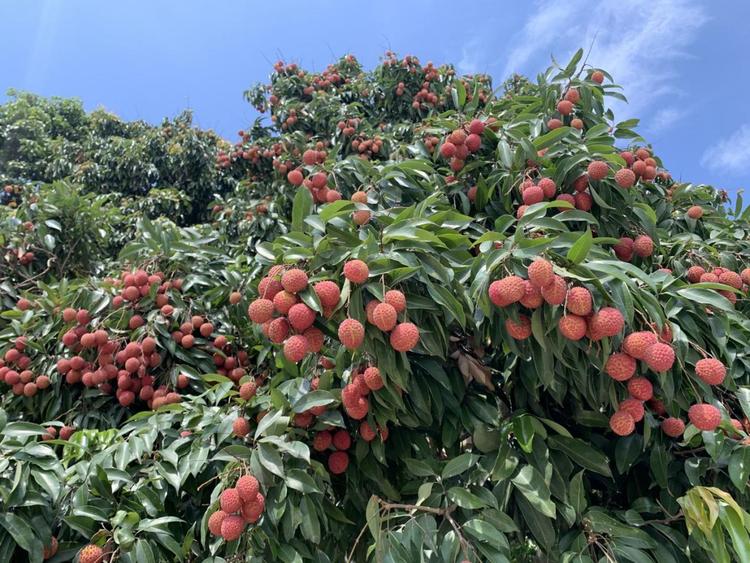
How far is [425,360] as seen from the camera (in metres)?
1.65

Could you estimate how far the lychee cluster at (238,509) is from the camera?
1.42m

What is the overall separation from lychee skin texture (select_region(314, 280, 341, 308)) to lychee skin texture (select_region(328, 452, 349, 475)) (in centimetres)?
58

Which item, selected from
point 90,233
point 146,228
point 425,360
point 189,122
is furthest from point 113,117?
point 425,360

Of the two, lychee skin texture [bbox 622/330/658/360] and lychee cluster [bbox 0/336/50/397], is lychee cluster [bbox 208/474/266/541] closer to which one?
lychee skin texture [bbox 622/330/658/360]

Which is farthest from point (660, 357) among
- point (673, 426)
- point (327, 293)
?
point (327, 293)

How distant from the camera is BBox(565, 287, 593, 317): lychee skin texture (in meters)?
1.27

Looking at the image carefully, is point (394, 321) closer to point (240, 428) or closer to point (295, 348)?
point (295, 348)

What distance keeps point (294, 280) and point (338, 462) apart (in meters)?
0.68

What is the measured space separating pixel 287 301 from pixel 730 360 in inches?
53.1

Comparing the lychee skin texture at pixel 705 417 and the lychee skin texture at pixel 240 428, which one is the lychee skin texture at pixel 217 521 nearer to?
the lychee skin texture at pixel 240 428

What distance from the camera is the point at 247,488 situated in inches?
56.4

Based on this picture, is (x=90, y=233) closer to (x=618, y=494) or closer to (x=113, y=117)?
(x=618, y=494)

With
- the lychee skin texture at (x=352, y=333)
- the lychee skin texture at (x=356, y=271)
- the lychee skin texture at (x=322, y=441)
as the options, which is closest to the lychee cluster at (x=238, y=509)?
the lychee skin texture at (x=322, y=441)

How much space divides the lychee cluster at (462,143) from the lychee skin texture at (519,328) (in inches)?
47.5
